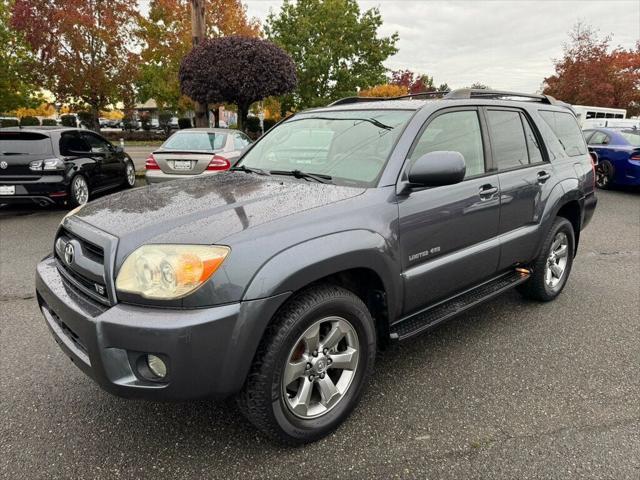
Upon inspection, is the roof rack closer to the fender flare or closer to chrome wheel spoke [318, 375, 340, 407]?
the fender flare

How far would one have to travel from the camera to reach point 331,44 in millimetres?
27016

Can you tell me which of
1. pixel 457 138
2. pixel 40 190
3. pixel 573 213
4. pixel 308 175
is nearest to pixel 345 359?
pixel 308 175

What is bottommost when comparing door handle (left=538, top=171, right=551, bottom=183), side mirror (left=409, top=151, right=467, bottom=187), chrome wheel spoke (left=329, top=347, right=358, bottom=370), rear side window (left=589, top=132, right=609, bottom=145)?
chrome wheel spoke (left=329, top=347, right=358, bottom=370)

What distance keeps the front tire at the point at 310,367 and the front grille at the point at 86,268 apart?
0.77 metres

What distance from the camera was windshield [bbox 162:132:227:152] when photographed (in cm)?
825

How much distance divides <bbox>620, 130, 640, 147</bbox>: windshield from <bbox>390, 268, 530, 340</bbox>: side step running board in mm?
8964

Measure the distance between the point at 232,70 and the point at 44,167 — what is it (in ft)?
21.0

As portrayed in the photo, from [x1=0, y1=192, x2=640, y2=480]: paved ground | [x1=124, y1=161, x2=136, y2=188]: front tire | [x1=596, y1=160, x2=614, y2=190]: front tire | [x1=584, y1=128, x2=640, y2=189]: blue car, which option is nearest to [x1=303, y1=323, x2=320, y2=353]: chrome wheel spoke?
[x1=0, y1=192, x2=640, y2=480]: paved ground

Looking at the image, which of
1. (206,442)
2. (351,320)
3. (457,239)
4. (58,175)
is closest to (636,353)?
(457,239)

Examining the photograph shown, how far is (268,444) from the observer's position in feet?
7.77

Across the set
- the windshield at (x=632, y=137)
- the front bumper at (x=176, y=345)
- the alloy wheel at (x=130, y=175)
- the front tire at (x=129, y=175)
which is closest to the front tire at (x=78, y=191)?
the front tire at (x=129, y=175)

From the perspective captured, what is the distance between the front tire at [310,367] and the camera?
2.11 metres

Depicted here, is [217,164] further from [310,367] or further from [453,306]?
[310,367]

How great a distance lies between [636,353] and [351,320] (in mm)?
2280
